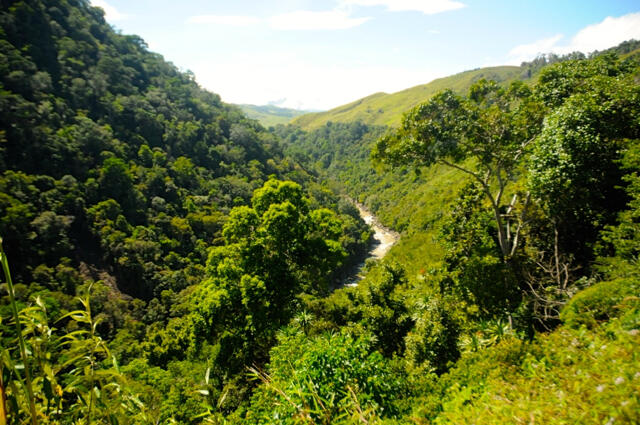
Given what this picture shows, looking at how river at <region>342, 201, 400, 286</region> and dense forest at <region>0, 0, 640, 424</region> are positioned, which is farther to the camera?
river at <region>342, 201, 400, 286</region>

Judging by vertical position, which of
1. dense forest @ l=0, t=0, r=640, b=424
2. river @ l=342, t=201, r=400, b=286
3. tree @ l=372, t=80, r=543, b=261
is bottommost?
river @ l=342, t=201, r=400, b=286

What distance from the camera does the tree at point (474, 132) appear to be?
11289 millimetres

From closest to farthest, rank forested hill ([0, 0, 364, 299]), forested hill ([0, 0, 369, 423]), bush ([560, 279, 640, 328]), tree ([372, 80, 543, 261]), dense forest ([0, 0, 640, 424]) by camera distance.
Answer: forested hill ([0, 0, 369, 423])
dense forest ([0, 0, 640, 424])
bush ([560, 279, 640, 328])
tree ([372, 80, 543, 261])
forested hill ([0, 0, 364, 299])

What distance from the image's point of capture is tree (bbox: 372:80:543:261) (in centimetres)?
1129

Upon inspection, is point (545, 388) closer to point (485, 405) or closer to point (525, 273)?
point (485, 405)

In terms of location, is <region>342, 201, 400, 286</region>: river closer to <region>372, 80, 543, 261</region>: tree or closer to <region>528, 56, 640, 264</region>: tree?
<region>372, 80, 543, 261</region>: tree

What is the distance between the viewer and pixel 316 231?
15.5 meters

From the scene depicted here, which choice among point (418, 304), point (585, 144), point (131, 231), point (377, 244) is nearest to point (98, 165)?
point (131, 231)

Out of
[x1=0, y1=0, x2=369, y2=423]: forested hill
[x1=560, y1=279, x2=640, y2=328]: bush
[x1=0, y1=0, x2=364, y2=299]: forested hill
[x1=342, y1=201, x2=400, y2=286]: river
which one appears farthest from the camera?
[x1=342, y1=201, x2=400, y2=286]: river

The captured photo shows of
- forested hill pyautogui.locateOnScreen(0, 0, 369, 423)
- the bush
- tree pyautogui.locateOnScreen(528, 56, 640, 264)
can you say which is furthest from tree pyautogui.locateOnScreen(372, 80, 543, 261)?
forested hill pyautogui.locateOnScreen(0, 0, 369, 423)

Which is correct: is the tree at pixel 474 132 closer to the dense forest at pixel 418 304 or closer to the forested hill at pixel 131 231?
the dense forest at pixel 418 304

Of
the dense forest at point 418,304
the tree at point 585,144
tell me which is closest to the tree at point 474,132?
the dense forest at point 418,304

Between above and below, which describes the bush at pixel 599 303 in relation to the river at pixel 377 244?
above

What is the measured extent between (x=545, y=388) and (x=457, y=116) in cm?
965
